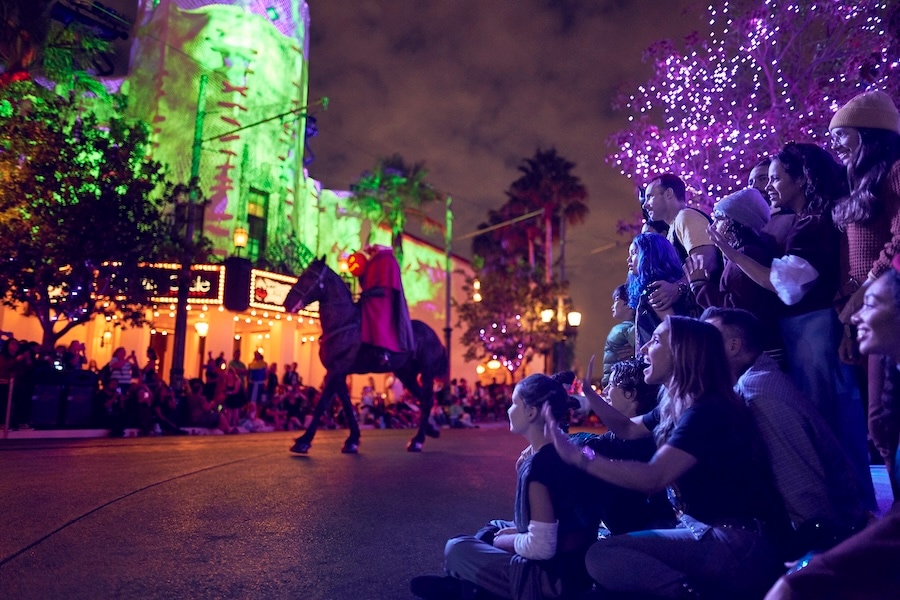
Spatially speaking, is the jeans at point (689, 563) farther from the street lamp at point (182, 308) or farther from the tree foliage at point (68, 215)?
the tree foliage at point (68, 215)

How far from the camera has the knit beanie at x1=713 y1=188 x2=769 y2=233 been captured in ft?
12.0

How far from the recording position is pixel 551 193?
40875 mm

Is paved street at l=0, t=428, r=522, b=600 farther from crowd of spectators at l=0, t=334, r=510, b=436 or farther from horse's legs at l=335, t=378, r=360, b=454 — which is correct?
crowd of spectators at l=0, t=334, r=510, b=436

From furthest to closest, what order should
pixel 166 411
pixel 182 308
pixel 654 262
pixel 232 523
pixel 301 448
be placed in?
pixel 182 308
pixel 166 411
pixel 301 448
pixel 232 523
pixel 654 262

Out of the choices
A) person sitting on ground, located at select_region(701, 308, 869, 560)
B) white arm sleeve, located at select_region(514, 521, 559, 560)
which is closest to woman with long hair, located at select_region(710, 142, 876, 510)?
person sitting on ground, located at select_region(701, 308, 869, 560)

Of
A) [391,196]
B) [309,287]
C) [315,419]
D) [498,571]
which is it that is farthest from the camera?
[391,196]

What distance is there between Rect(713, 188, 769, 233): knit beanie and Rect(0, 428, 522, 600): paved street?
229 cm

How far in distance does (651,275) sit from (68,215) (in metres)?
16.3

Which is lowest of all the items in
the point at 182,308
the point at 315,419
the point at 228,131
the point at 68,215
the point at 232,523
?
the point at 232,523

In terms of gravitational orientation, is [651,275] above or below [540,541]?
above

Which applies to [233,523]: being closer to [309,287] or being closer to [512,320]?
[309,287]

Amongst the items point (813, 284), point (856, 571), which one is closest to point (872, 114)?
point (813, 284)

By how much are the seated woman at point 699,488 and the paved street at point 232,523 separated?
97 centimetres

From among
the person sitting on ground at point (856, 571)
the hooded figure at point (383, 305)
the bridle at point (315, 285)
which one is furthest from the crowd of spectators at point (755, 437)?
the bridle at point (315, 285)
